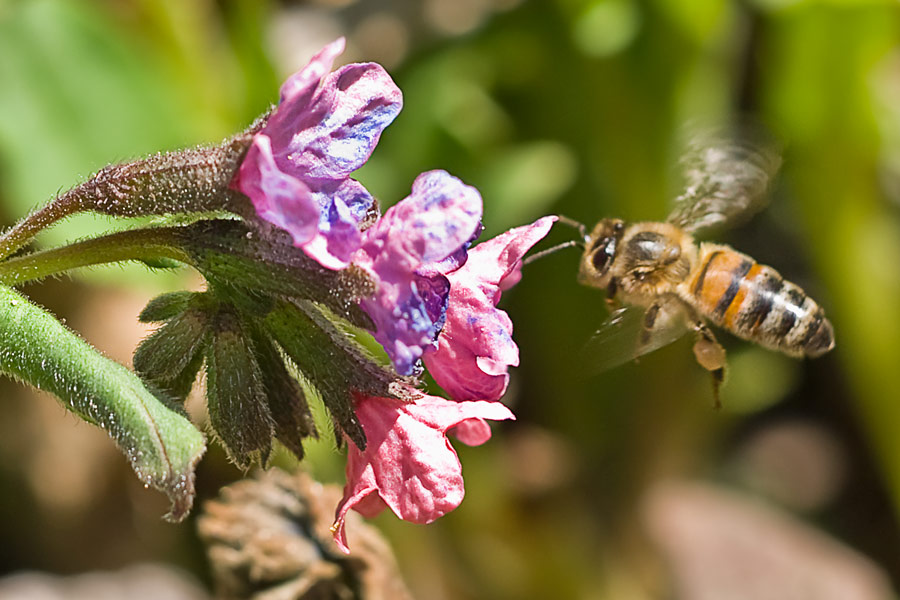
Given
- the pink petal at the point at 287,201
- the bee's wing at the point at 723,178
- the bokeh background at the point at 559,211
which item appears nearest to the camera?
the pink petal at the point at 287,201

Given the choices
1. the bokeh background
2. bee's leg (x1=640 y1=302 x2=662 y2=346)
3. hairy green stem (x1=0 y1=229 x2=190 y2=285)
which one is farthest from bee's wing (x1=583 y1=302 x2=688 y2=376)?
the bokeh background

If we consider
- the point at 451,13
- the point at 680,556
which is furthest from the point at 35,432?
the point at 680,556

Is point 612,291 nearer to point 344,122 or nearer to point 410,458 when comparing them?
point 410,458

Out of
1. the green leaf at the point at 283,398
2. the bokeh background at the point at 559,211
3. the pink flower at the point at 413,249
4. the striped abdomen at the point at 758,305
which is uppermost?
the pink flower at the point at 413,249

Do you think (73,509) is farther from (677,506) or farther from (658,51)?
(658,51)

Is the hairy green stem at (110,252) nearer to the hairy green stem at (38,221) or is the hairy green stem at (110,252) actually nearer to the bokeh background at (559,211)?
the hairy green stem at (38,221)

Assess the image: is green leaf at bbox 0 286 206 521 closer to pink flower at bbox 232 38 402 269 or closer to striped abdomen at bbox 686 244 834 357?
pink flower at bbox 232 38 402 269

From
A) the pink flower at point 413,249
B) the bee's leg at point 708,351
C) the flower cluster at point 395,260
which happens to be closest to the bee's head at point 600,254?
the bee's leg at point 708,351
